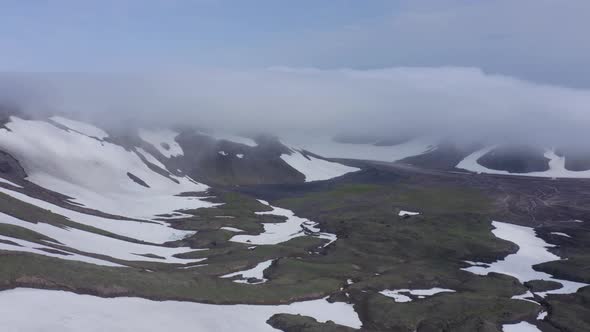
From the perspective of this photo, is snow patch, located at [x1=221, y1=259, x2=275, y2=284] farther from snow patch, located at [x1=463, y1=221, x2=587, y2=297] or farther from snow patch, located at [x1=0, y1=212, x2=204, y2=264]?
snow patch, located at [x1=463, y1=221, x2=587, y2=297]

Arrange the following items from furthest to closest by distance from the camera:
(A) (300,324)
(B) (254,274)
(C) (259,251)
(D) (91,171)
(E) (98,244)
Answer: (D) (91,171)
(C) (259,251)
(E) (98,244)
(B) (254,274)
(A) (300,324)

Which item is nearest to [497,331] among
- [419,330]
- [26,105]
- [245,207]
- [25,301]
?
[419,330]

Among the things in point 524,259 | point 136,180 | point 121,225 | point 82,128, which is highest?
point 82,128

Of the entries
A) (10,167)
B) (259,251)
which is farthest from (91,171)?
(259,251)

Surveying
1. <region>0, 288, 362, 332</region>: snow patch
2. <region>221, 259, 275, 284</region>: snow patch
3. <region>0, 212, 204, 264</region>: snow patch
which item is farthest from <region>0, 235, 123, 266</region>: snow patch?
<region>221, 259, 275, 284</region>: snow patch

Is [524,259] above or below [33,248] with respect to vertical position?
below

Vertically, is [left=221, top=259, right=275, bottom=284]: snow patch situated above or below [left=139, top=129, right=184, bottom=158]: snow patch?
below

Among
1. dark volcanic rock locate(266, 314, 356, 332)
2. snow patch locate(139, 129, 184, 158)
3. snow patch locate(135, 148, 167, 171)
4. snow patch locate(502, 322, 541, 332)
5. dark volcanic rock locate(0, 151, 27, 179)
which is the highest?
snow patch locate(139, 129, 184, 158)

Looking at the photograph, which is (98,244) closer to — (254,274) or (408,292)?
(254,274)

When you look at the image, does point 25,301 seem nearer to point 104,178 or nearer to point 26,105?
point 104,178

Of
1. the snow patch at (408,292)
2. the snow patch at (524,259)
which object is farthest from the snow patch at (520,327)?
the snow patch at (524,259)

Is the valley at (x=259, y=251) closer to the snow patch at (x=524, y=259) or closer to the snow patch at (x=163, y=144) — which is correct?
the snow patch at (x=524, y=259)
